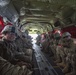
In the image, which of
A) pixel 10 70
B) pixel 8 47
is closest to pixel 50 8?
pixel 8 47

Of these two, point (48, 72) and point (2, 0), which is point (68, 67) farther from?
point (2, 0)

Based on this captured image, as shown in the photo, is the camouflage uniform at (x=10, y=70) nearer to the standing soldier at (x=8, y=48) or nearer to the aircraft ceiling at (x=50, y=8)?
the standing soldier at (x=8, y=48)

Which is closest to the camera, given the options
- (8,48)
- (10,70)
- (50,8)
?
(10,70)

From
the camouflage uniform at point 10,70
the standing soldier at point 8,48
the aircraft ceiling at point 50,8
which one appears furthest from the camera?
the aircraft ceiling at point 50,8

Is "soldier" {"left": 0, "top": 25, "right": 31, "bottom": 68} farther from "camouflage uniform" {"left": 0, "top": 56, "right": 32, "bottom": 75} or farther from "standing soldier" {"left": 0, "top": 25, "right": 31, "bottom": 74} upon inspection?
"camouflage uniform" {"left": 0, "top": 56, "right": 32, "bottom": 75}

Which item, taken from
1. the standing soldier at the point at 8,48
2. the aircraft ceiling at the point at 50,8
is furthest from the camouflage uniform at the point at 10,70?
the aircraft ceiling at the point at 50,8

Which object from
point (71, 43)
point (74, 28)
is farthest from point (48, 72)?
point (74, 28)

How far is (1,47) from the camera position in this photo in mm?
3158

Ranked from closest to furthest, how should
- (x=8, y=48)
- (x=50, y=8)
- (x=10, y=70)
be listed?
(x=10, y=70) < (x=8, y=48) < (x=50, y=8)

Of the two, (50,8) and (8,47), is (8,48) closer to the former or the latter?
(8,47)

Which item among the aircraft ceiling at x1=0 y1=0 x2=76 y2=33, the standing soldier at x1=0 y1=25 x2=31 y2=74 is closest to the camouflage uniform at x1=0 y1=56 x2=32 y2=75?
the standing soldier at x1=0 y1=25 x2=31 y2=74

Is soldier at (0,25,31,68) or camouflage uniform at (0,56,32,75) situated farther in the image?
soldier at (0,25,31,68)

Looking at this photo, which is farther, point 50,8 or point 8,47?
point 50,8

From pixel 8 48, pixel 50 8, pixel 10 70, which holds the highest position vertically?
pixel 50 8
